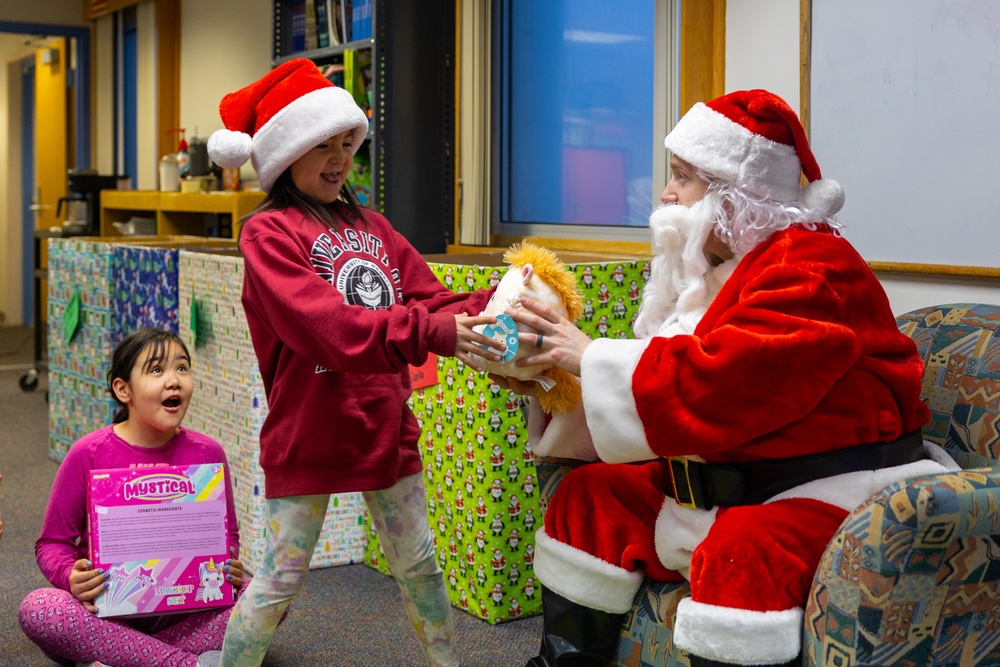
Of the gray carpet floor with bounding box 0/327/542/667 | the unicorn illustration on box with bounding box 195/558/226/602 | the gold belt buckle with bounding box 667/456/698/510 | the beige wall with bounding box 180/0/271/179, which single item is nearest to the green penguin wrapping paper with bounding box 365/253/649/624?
the gray carpet floor with bounding box 0/327/542/667

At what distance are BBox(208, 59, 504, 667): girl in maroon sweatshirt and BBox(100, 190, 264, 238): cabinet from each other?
2.97 m

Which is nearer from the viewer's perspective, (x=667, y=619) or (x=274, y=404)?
(x=667, y=619)

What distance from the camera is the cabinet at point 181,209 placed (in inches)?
195

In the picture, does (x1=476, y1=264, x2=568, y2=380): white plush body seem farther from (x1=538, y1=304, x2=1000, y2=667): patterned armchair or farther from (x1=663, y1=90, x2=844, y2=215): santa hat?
(x1=538, y1=304, x2=1000, y2=667): patterned armchair

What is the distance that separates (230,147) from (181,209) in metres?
3.75

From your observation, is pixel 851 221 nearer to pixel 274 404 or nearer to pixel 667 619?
pixel 667 619

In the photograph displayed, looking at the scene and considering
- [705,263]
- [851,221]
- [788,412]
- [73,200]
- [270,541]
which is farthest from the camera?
[73,200]

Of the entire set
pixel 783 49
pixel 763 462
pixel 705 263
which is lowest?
pixel 763 462

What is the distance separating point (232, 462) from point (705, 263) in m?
1.71

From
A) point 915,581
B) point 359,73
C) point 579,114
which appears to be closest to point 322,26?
point 359,73

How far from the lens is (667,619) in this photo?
1.68m

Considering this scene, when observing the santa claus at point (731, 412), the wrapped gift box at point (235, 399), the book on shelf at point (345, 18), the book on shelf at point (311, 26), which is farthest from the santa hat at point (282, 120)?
the book on shelf at point (311, 26)

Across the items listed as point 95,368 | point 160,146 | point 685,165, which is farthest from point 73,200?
point 685,165

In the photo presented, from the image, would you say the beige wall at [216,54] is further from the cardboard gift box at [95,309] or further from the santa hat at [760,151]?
the santa hat at [760,151]
